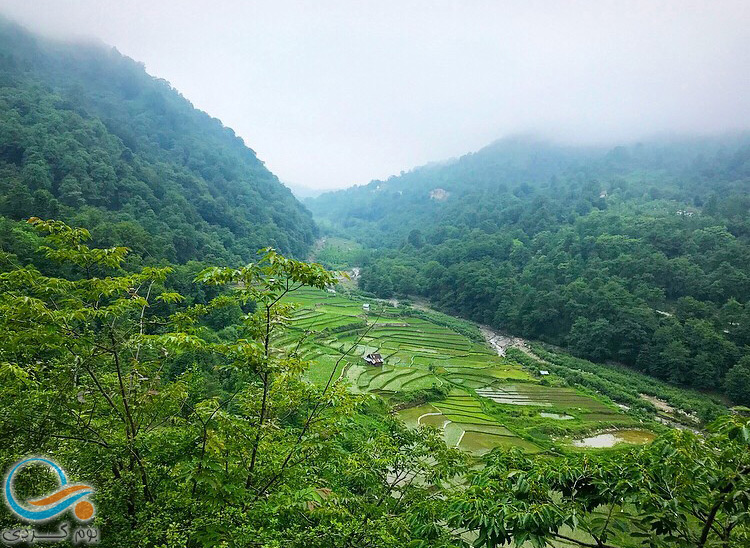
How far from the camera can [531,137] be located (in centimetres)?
15562

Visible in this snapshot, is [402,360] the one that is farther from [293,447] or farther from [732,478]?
[732,478]

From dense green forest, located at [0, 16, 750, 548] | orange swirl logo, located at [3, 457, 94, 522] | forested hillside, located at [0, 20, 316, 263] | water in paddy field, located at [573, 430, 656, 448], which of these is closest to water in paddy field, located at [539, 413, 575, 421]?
dense green forest, located at [0, 16, 750, 548]

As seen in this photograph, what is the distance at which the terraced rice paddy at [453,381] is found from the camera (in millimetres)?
21562

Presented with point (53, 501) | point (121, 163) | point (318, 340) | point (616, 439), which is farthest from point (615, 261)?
point (121, 163)

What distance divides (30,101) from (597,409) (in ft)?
236

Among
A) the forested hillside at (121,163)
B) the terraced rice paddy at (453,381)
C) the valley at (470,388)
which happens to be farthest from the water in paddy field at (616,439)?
the forested hillside at (121,163)

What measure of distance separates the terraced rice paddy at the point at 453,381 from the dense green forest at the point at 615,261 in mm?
11789

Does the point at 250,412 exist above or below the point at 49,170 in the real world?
below

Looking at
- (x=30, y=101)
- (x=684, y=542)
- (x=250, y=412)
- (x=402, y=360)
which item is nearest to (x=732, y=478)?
(x=684, y=542)

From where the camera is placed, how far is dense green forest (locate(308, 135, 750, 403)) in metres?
35.2

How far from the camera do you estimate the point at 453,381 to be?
29.6m

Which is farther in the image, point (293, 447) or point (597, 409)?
point (597, 409)

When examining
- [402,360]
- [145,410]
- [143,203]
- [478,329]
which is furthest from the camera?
[478,329]

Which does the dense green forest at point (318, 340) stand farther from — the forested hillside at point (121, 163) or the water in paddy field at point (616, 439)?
the water in paddy field at point (616, 439)
